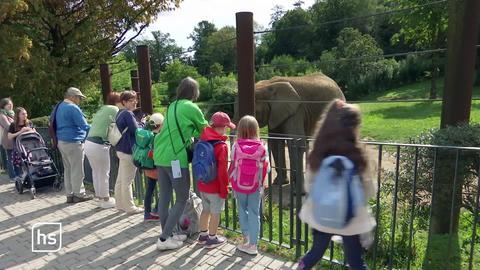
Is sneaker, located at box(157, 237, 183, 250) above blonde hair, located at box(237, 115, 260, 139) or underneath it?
underneath

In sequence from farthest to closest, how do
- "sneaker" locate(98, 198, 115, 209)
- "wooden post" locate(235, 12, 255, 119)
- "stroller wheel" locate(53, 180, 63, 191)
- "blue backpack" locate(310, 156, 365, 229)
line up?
"stroller wheel" locate(53, 180, 63, 191), "sneaker" locate(98, 198, 115, 209), "wooden post" locate(235, 12, 255, 119), "blue backpack" locate(310, 156, 365, 229)

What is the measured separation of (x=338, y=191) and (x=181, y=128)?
6.66 feet

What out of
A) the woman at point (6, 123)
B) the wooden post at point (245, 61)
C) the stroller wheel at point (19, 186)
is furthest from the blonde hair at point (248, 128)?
the woman at point (6, 123)

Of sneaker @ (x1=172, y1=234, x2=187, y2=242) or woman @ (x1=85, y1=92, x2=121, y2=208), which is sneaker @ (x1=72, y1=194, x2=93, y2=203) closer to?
woman @ (x1=85, y1=92, x2=121, y2=208)

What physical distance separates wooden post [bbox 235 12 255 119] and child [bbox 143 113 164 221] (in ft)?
3.45

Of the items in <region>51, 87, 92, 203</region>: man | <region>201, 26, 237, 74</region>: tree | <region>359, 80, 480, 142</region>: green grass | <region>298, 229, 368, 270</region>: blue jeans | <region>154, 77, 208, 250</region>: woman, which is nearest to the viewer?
<region>298, 229, 368, 270</region>: blue jeans

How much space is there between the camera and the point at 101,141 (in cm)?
632

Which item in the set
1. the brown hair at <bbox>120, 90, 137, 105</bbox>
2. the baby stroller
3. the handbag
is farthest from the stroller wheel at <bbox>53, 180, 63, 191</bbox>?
the brown hair at <bbox>120, 90, 137, 105</bbox>

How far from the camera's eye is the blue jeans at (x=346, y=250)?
3230 millimetres

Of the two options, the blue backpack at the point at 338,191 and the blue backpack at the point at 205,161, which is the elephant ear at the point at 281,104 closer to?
the blue backpack at the point at 205,161

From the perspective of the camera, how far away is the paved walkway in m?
4.55

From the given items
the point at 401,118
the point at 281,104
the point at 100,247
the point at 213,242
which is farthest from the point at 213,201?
the point at 401,118

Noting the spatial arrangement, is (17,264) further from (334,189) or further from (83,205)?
(334,189)

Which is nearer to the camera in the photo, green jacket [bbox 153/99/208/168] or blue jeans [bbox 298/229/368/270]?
blue jeans [bbox 298/229/368/270]
